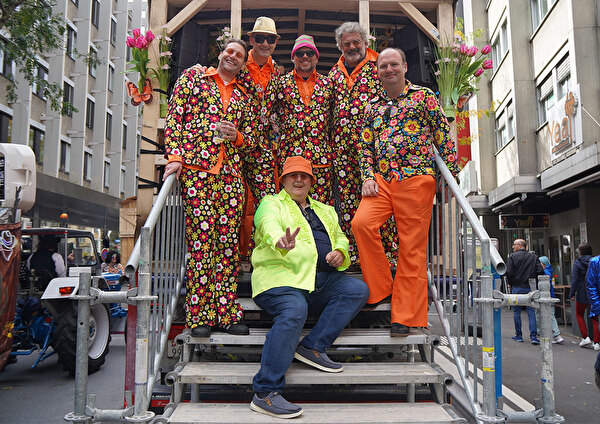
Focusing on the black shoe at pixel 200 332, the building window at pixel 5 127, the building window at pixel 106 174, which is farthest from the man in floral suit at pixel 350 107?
the building window at pixel 106 174

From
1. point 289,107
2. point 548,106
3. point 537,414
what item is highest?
point 548,106

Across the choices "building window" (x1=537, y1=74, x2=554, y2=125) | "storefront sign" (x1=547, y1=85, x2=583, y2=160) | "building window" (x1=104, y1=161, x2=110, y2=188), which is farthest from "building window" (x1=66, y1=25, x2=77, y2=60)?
"storefront sign" (x1=547, y1=85, x2=583, y2=160)

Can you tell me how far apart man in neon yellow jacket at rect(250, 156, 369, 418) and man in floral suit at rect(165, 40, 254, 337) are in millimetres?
230

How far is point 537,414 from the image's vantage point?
2584 millimetres

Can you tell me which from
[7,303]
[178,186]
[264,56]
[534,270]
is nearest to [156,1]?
[264,56]

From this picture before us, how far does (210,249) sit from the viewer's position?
350cm

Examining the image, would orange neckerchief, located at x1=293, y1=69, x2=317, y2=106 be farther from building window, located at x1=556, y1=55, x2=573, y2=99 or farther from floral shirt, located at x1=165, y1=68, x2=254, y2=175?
building window, located at x1=556, y1=55, x2=573, y2=99

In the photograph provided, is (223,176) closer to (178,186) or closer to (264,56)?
(178,186)

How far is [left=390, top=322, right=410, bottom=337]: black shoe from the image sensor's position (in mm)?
3370

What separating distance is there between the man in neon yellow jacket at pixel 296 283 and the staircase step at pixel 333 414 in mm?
93

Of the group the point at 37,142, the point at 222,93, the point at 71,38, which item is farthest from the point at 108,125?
the point at 222,93

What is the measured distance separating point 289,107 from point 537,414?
2.79 metres

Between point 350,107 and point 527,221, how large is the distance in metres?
12.6

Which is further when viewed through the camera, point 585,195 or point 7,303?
point 585,195
